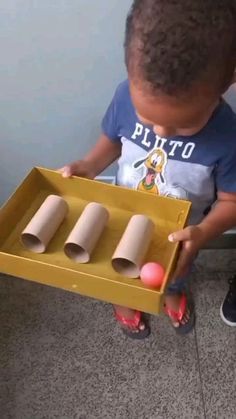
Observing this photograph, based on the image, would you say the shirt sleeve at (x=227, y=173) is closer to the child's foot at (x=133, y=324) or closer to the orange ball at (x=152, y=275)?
the orange ball at (x=152, y=275)

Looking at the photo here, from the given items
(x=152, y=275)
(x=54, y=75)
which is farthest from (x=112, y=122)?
(x=152, y=275)

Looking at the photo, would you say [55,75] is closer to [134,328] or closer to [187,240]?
[187,240]

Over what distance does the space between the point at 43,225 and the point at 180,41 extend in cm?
33

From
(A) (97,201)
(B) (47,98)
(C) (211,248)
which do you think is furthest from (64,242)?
(C) (211,248)

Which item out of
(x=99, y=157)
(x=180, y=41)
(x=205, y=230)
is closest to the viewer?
(x=180, y=41)

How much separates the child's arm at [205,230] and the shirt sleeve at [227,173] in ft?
0.05

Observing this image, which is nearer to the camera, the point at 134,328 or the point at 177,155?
the point at 177,155

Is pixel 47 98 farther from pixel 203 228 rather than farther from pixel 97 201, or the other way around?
pixel 203 228

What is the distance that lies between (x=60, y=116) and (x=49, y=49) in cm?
15

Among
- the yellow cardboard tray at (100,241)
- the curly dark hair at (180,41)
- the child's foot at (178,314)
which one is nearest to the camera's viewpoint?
the curly dark hair at (180,41)

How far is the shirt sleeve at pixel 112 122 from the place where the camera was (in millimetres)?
902

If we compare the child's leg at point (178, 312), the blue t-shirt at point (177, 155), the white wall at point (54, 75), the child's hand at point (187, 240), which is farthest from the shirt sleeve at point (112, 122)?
the child's leg at point (178, 312)

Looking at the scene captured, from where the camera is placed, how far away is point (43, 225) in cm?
79

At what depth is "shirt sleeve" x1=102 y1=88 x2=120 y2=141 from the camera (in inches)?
35.5
